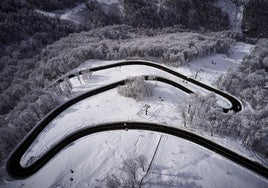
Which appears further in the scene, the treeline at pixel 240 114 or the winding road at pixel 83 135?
the treeline at pixel 240 114

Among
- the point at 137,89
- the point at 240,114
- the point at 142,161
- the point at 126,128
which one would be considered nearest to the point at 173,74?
the point at 137,89

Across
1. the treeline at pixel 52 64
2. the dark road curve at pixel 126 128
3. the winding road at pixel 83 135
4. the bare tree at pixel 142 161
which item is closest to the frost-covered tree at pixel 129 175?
the bare tree at pixel 142 161

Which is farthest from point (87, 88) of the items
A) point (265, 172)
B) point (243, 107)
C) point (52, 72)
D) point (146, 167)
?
point (265, 172)

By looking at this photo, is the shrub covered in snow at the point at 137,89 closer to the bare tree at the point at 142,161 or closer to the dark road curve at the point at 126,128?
the dark road curve at the point at 126,128

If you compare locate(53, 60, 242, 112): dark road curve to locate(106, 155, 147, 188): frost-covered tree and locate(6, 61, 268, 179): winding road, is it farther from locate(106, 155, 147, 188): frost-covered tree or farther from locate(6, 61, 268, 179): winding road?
locate(106, 155, 147, 188): frost-covered tree

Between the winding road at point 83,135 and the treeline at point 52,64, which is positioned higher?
the treeline at point 52,64

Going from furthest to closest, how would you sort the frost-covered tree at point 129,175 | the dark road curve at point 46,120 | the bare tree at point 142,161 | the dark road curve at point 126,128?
the dark road curve at point 46,120, the dark road curve at point 126,128, the bare tree at point 142,161, the frost-covered tree at point 129,175

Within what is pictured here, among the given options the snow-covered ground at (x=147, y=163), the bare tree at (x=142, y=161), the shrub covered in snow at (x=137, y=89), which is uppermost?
the shrub covered in snow at (x=137, y=89)

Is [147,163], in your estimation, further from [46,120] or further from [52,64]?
[52,64]
